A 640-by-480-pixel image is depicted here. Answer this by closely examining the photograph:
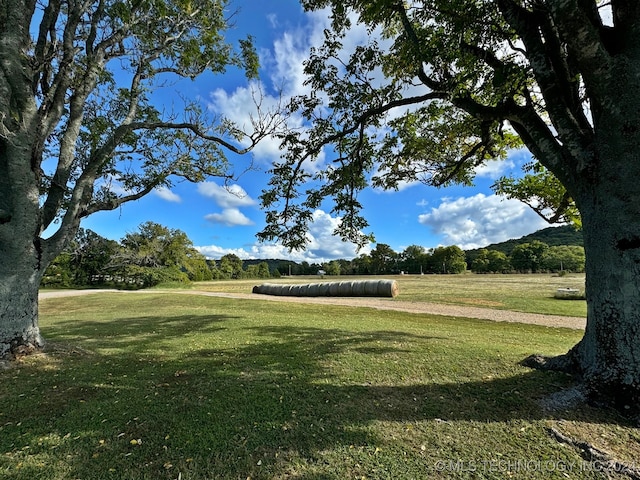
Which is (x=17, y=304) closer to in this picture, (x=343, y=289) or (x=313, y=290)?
(x=343, y=289)

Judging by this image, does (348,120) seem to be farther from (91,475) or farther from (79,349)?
(79,349)

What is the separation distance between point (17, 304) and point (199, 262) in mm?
49108

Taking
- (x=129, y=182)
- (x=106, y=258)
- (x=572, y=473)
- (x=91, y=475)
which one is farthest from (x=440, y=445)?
(x=106, y=258)

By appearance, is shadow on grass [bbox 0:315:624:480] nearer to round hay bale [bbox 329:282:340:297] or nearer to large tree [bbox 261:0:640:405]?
large tree [bbox 261:0:640:405]

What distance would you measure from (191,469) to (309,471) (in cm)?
105

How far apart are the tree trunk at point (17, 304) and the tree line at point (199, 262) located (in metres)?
9.14

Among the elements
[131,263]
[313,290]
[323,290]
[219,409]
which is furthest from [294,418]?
[131,263]

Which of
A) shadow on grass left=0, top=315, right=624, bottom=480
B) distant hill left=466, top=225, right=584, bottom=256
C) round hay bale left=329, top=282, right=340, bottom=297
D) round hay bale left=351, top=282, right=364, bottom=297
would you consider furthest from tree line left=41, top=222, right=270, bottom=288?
distant hill left=466, top=225, right=584, bottom=256

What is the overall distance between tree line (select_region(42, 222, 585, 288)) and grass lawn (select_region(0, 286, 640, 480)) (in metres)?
12.0

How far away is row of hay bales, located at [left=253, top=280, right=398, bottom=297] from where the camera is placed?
23.6 meters

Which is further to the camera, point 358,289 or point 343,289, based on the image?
point 343,289

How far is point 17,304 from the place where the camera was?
5500 millimetres

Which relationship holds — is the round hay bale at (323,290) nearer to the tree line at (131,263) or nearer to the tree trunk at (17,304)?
the tree trunk at (17,304)

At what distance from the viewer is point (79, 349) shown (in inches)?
251
